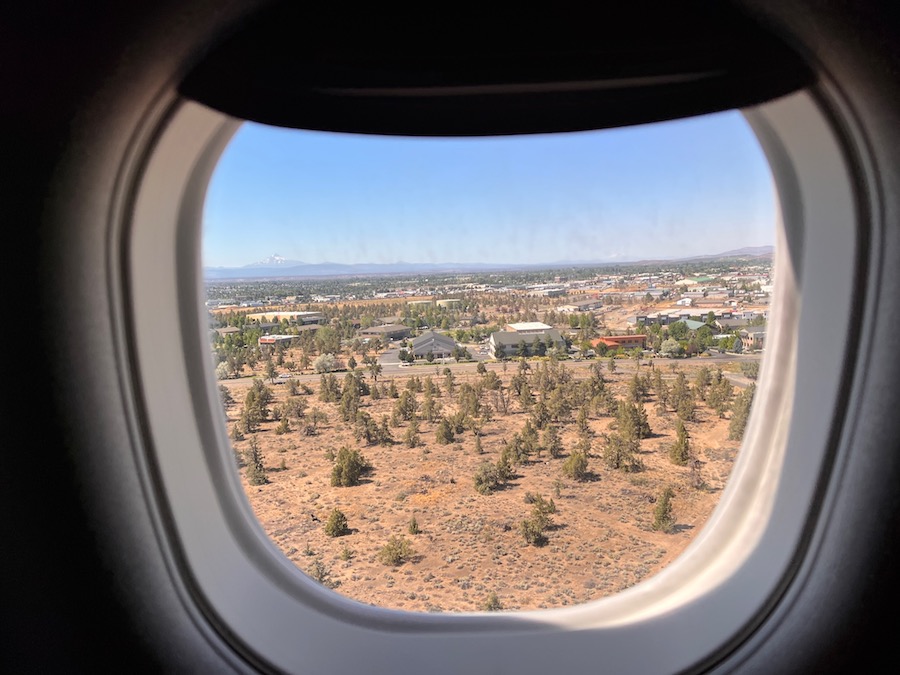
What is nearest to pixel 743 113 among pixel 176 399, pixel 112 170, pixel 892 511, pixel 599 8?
pixel 599 8

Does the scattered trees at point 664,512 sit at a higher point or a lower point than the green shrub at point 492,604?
higher

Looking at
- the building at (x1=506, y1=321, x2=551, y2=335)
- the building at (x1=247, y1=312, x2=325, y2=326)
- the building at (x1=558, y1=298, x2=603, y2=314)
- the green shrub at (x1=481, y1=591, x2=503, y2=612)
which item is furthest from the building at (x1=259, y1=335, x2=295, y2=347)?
the green shrub at (x1=481, y1=591, x2=503, y2=612)

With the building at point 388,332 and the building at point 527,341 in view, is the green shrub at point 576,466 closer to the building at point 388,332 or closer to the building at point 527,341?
the building at point 527,341

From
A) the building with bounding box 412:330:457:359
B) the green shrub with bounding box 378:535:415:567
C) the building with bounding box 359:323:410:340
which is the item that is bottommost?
the green shrub with bounding box 378:535:415:567

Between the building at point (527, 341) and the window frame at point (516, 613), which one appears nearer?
the window frame at point (516, 613)

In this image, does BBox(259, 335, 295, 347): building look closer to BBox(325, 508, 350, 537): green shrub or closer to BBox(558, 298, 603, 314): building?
BBox(325, 508, 350, 537): green shrub

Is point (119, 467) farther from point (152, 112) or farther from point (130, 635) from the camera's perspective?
point (152, 112)

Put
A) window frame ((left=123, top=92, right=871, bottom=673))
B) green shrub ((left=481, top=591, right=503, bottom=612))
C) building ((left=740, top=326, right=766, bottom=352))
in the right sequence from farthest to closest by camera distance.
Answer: green shrub ((left=481, top=591, right=503, bottom=612)), building ((left=740, top=326, right=766, bottom=352)), window frame ((left=123, top=92, right=871, bottom=673))

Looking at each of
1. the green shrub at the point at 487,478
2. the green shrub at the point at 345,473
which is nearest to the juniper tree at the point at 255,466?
the green shrub at the point at 345,473
